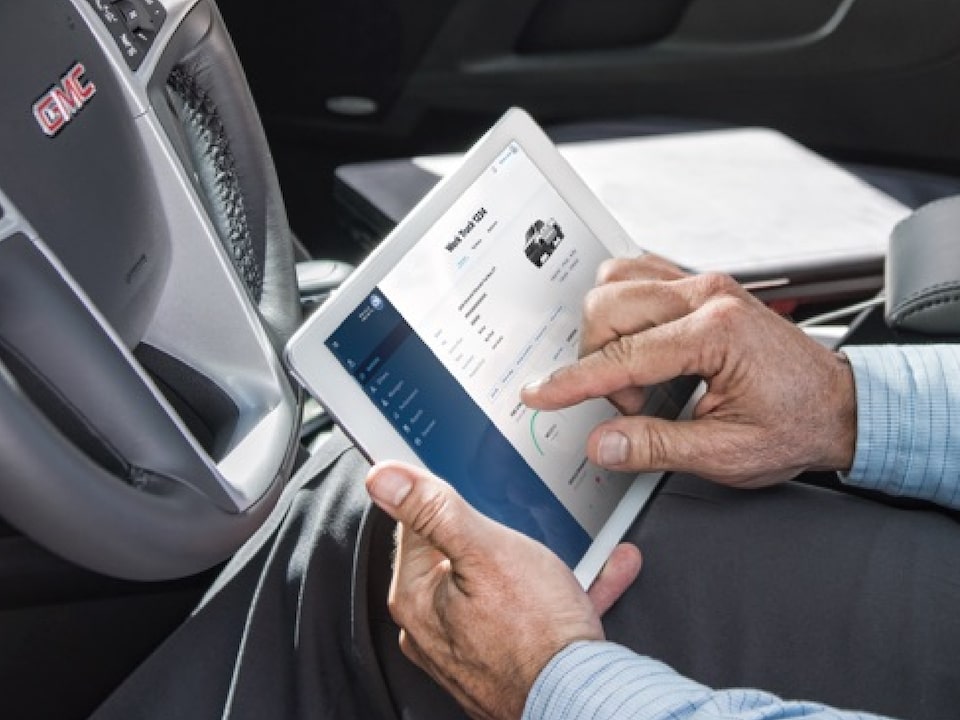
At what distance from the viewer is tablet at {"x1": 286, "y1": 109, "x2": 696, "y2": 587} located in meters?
0.71

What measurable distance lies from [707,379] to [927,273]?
25 centimetres

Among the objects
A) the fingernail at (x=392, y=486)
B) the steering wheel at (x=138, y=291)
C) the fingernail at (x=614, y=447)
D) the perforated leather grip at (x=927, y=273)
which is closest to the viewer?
the steering wheel at (x=138, y=291)

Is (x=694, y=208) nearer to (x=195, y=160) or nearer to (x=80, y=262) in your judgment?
(x=195, y=160)

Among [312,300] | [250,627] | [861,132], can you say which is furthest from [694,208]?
[250,627]

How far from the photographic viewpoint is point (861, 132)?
165 centimetres

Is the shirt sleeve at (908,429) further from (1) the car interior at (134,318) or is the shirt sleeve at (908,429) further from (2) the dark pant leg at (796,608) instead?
(1) the car interior at (134,318)

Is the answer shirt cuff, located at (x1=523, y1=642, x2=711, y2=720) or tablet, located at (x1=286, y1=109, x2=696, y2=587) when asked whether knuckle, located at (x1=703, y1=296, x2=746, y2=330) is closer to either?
tablet, located at (x1=286, y1=109, x2=696, y2=587)

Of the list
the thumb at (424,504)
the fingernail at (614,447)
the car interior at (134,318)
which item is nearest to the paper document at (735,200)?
the car interior at (134,318)

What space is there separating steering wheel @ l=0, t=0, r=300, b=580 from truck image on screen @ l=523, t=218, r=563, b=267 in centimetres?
15

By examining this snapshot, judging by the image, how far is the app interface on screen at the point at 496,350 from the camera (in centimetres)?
72

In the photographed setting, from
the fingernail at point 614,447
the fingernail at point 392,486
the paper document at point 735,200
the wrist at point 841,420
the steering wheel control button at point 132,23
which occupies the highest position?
the steering wheel control button at point 132,23

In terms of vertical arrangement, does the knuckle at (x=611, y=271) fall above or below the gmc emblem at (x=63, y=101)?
below

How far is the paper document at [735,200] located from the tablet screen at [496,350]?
0.33 meters

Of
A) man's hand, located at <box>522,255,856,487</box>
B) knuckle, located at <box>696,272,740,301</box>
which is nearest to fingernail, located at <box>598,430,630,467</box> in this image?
man's hand, located at <box>522,255,856,487</box>
